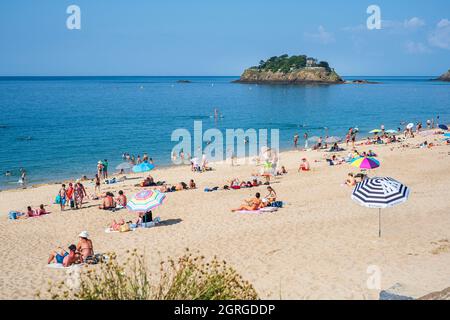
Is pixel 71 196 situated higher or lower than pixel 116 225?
higher

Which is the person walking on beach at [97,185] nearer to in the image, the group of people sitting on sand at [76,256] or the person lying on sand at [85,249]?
the group of people sitting on sand at [76,256]

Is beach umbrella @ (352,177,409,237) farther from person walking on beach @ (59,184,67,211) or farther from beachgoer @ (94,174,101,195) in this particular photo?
beachgoer @ (94,174,101,195)

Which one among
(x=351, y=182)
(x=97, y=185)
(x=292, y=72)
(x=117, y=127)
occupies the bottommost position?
(x=97, y=185)

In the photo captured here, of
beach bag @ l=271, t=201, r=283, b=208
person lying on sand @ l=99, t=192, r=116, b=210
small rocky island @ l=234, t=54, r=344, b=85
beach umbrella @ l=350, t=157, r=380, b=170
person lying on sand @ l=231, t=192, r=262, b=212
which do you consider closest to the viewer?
person lying on sand @ l=231, t=192, r=262, b=212

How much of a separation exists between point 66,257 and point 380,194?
8120 mm

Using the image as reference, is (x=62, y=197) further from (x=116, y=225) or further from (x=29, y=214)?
(x=116, y=225)

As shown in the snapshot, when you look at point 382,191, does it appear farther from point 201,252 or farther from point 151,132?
point 151,132

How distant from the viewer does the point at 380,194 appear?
A: 11805 millimetres

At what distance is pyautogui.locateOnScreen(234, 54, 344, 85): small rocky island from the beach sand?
5359 inches

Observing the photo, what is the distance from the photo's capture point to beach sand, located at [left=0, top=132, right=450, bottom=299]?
32.8 ft

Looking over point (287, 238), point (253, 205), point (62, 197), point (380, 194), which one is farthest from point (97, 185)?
point (380, 194)

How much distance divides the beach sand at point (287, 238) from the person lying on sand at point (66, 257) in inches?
14.4

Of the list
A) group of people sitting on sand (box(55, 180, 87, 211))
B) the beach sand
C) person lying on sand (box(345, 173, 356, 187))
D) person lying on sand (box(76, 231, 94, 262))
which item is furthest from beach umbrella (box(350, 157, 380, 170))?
person lying on sand (box(76, 231, 94, 262))
